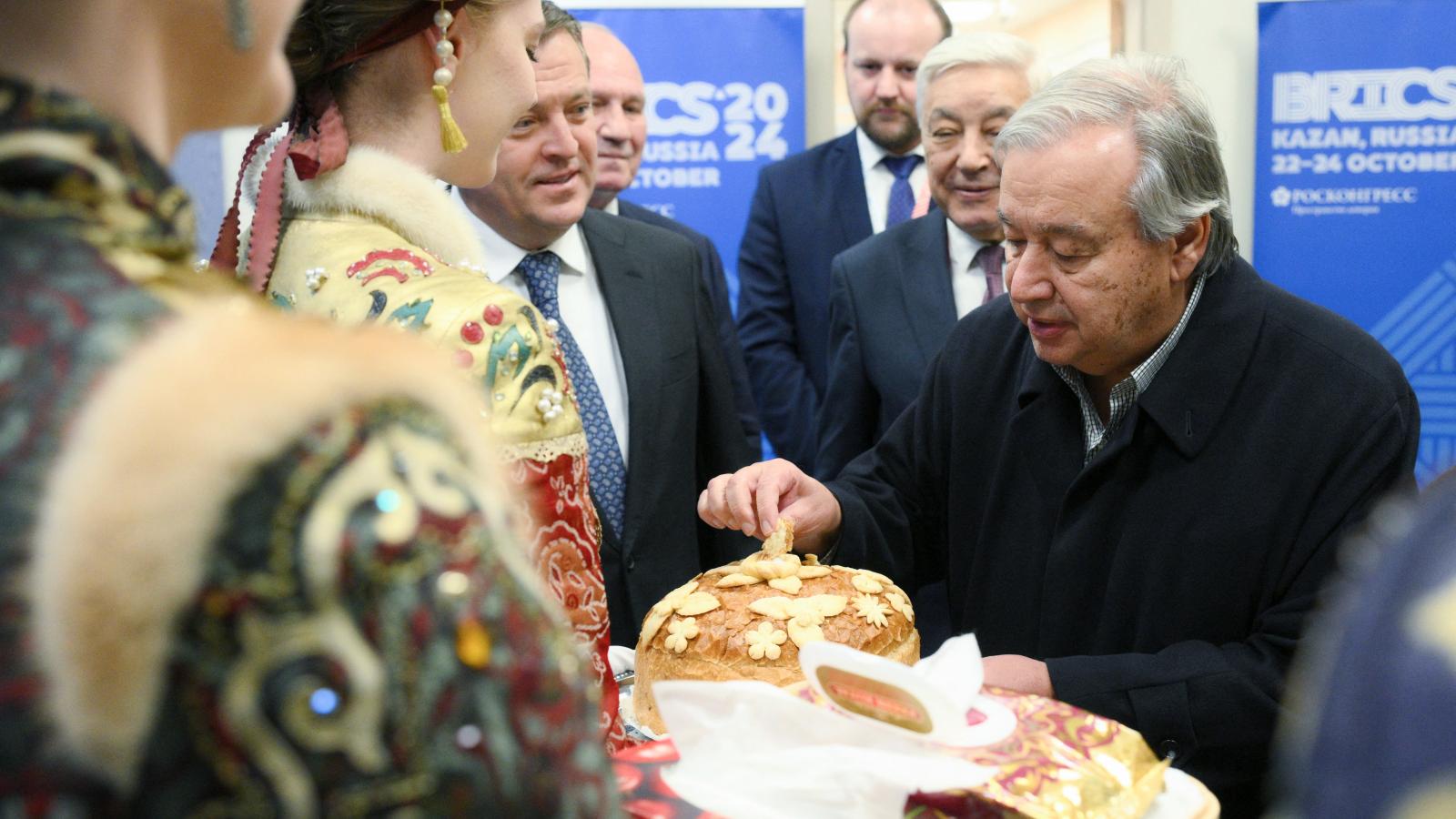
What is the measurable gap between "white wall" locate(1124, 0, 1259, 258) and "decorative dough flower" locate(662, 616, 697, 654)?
428cm

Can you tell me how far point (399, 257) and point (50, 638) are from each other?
0.96 m

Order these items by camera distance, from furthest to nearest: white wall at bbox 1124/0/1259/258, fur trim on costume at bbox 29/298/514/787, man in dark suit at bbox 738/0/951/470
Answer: white wall at bbox 1124/0/1259/258
man in dark suit at bbox 738/0/951/470
fur trim on costume at bbox 29/298/514/787

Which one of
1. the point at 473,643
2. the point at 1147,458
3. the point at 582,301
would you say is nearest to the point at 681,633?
the point at 1147,458

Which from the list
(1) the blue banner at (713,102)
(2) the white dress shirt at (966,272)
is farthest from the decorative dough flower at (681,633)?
(1) the blue banner at (713,102)

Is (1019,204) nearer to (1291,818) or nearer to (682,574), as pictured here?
(682,574)

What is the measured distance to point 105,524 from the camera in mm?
568

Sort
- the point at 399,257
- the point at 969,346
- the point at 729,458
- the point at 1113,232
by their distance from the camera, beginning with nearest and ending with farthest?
the point at 399,257 < the point at 1113,232 < the point at 969,346 < the point at 729,458

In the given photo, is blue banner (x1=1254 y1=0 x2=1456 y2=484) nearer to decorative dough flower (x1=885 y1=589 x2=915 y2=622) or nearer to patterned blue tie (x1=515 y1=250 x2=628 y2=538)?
patterned blue tie (x1=515 y1=250 x2=628 y2=538)

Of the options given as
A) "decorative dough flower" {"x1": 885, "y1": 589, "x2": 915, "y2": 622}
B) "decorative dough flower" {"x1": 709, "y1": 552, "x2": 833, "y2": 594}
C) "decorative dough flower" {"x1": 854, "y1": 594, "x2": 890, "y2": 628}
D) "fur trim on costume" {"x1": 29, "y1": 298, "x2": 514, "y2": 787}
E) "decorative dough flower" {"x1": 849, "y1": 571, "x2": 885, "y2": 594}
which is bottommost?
"decorative dough flower" {"x1": 885, "y1": 589, "x2": 915, "y2": 622}

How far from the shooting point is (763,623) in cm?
184

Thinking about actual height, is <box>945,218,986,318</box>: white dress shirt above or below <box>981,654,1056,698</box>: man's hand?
above

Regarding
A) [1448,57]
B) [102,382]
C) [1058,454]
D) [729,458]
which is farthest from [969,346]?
[1448,57]

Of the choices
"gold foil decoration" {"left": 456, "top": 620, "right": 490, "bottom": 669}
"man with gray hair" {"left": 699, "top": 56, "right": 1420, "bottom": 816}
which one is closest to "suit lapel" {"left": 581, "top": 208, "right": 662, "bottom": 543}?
"man with gray hair" {"left": 699, "top": 56, "right": 1420, "bottom": 816}

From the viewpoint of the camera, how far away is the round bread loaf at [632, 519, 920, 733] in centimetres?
183
